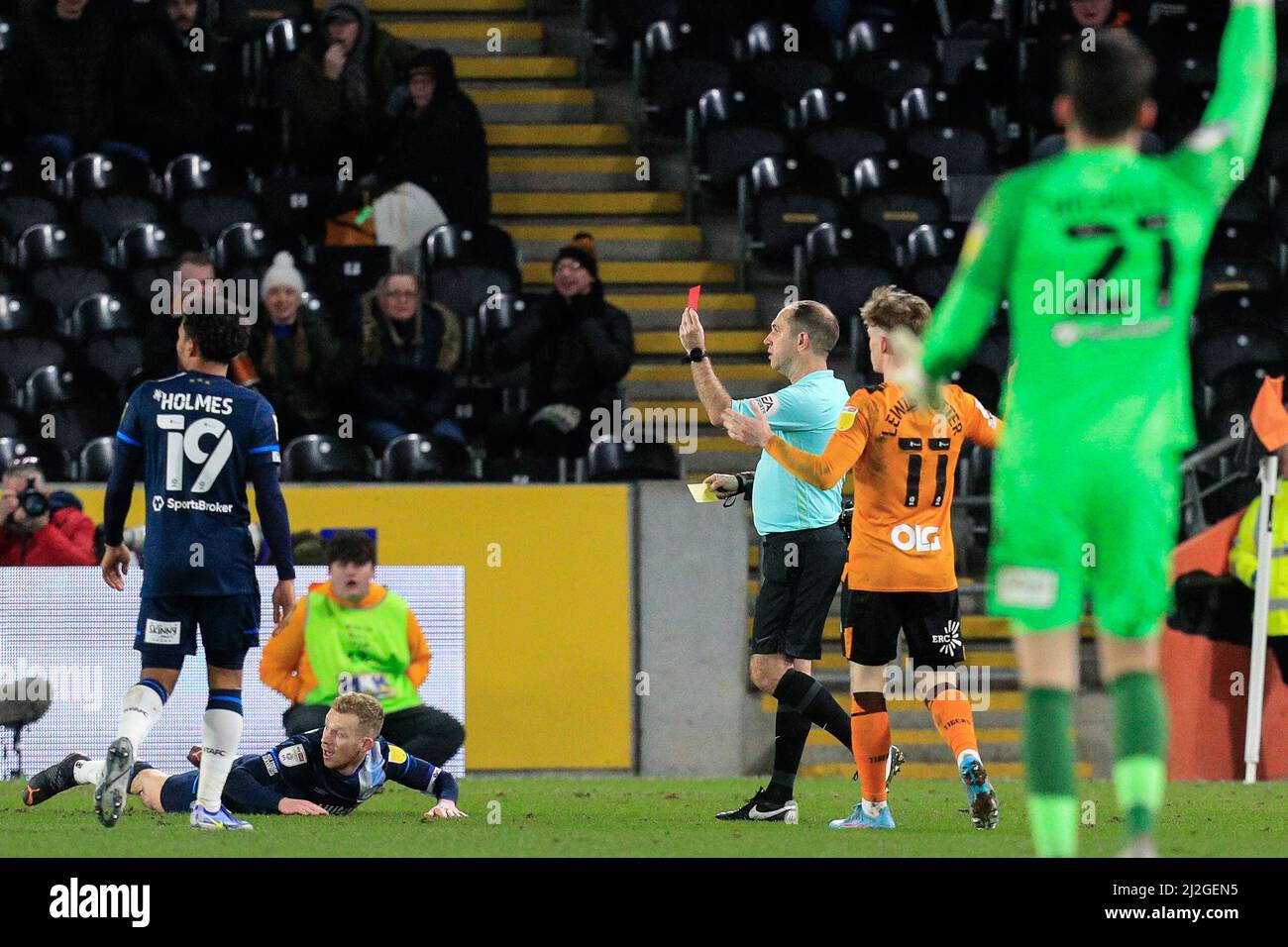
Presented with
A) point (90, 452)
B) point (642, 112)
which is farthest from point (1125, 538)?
point (642, 112)

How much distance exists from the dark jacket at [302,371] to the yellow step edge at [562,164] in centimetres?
424

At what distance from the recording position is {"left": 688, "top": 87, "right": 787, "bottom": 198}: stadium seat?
650 inches

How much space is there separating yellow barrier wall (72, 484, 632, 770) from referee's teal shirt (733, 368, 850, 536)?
157 inches

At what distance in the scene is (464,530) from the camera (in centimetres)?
1243

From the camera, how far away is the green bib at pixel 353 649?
33.9 ft

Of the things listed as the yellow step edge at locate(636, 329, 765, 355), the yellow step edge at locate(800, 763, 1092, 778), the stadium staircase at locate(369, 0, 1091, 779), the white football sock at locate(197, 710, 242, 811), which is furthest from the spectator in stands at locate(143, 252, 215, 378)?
the white football sock at locate(197, 710, 242, 811)

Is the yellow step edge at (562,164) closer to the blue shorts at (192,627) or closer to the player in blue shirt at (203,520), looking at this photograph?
the player in blue shirt at (203,520)

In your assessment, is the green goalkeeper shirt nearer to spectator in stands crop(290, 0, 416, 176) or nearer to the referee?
the referee

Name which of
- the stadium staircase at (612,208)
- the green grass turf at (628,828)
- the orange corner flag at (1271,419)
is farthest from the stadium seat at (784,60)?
the green grass turf at (628,828)

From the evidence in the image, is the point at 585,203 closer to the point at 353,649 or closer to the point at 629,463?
the point at 629,463

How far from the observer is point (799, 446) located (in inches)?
329

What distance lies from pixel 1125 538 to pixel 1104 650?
0.27 m

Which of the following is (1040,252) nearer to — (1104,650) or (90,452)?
(1104,650)

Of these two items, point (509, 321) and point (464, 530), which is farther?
point (509, 321)
